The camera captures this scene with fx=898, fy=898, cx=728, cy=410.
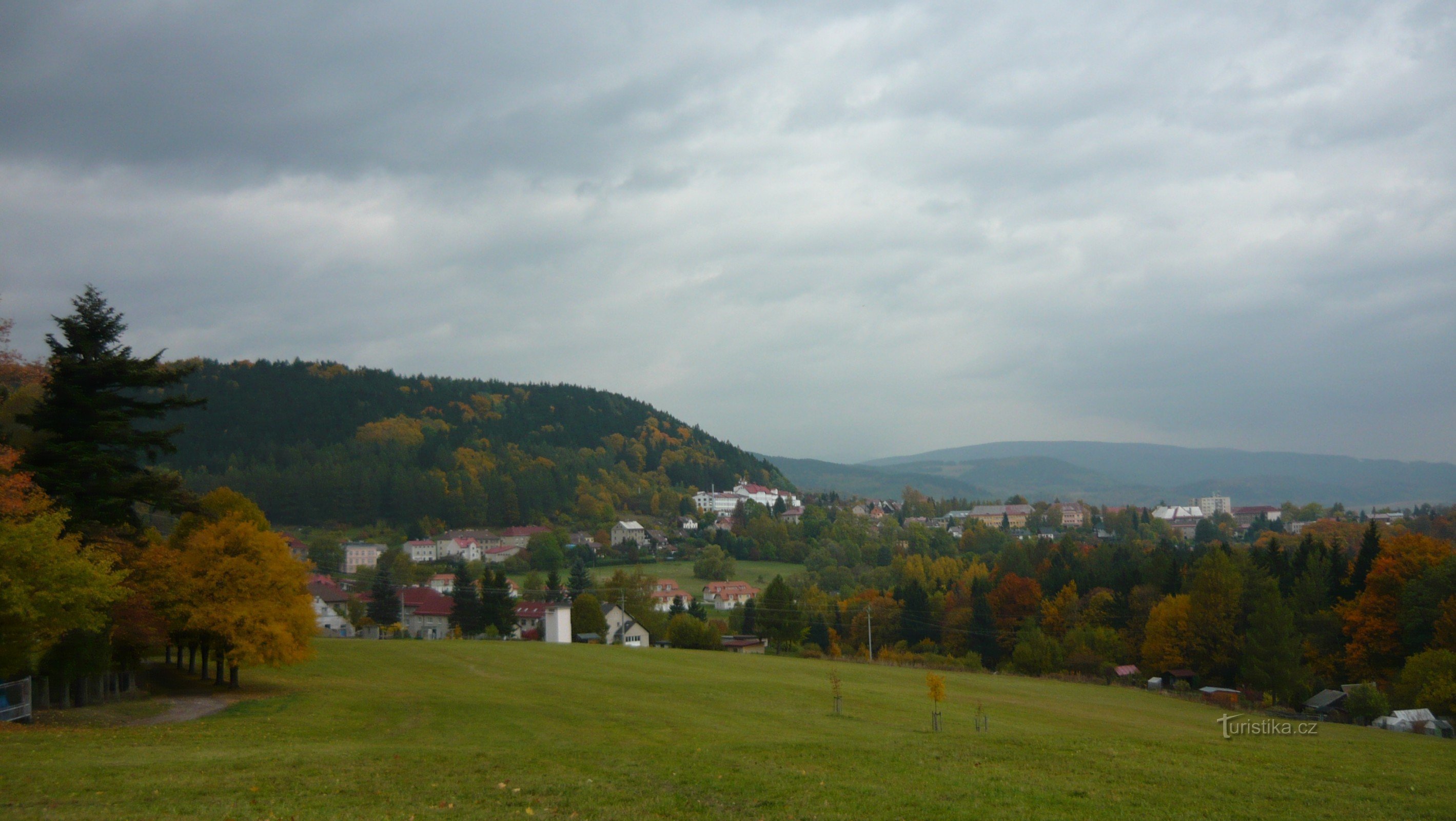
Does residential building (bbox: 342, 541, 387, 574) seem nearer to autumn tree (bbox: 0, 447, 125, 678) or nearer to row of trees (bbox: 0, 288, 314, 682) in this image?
row of trees (bbox: 0, 288, 314, 682)

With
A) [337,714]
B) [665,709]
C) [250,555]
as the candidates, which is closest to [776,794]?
[665,709]

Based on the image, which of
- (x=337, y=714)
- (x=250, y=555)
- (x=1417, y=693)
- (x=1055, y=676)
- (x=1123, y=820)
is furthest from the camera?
(x=1055, y=676)

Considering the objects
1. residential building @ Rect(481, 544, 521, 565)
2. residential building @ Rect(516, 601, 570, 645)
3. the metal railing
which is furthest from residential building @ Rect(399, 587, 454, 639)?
the metal railing

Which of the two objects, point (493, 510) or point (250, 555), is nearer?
point (250, 555)

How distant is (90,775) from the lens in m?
13.0

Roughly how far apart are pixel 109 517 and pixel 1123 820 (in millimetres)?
29332

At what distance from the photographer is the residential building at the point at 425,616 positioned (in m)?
78.2

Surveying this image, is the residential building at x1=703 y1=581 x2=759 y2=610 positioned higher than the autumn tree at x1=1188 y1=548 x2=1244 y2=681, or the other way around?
the autumn tree at x1=1188 y1=548 x2=1244 y2=681

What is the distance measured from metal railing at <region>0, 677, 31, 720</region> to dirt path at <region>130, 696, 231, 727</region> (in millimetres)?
2243

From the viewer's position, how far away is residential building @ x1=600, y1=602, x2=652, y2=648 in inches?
2793

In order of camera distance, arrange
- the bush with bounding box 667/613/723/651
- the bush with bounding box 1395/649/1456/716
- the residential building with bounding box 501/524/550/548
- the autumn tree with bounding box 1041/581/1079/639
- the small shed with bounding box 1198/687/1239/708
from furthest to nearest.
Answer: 1. the residential building with bounding box 501/524/550/548
2. the autumn tree with bounding box 1041/581/1079/639
3. the bush with bounding box 667/613/723/651
4. the small shed with bounding box 1198/687/1239/708
5. the bush with bounding box 1395/649/1456/716

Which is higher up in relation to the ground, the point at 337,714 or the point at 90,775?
the point at 90,775

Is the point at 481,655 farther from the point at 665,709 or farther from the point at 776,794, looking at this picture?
the point at 776,794

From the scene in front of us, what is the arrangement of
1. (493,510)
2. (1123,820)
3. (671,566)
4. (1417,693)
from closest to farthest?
(1123,820) < (1417,693) < (671,566) < (493,510)
